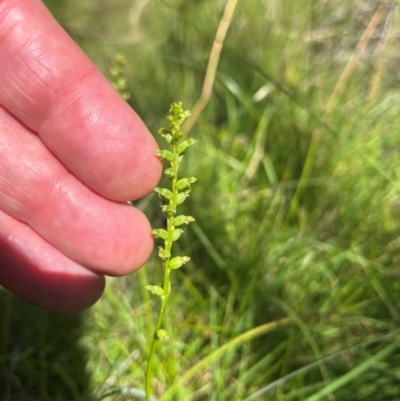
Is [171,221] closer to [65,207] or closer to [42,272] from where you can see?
[65,207]

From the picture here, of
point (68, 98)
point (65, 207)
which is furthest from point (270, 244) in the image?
point (68, 98)

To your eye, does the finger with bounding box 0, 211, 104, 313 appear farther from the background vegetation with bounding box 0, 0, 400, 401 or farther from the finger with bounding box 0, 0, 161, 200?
the finger with bounding box 0, 0, 161, 200

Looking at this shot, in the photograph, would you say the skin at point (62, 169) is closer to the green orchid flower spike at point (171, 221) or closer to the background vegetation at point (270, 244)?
the background vegetation at point (270, 244)

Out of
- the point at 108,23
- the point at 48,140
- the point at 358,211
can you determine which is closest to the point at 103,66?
the point at 108,23

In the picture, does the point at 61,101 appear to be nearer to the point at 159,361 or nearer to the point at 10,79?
the point at 10,79

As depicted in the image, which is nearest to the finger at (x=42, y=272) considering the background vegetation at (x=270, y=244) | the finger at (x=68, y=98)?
the background vegetation at (x=270, y=244)

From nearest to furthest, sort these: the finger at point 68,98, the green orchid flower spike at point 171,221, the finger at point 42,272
A: the green orchid flower spike at point 171,221, the finger at point 68,98, the finger at point 42,272
